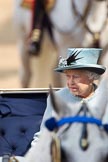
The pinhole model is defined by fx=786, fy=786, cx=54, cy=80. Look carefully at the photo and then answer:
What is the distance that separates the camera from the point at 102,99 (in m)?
1.64

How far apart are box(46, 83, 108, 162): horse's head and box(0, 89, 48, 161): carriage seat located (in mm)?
597

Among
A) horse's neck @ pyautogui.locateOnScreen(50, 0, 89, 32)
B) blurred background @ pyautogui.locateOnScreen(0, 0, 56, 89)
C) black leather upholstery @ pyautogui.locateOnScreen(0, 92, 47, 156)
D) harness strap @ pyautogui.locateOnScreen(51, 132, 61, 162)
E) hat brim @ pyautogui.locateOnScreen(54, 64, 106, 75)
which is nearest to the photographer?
harness strap @ pyautogui.locateOnScreen(51, 132, 61, 162)

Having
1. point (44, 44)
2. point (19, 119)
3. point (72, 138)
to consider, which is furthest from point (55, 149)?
point (44, 44)

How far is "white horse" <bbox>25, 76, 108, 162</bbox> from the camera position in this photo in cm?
154

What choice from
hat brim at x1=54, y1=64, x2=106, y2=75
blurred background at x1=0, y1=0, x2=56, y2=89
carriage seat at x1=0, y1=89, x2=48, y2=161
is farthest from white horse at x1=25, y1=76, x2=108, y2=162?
blurred background at x1=0, y1=0, x2=56, y2=89

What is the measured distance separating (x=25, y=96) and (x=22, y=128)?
182 mm

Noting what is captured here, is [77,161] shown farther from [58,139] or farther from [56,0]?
[56,0]

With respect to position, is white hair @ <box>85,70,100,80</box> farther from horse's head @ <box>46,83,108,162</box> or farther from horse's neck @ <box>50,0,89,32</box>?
horse's neck @ <box>50,0,89,32</box>

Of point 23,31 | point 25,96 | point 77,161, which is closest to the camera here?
point 77,161

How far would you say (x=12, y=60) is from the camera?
4.73 metres

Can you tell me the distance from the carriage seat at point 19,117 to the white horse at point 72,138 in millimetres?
577

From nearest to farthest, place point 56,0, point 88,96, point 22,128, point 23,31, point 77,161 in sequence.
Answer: point 77,161 → point 88,96 → point 22,128 → point 56,0 → point 23,31

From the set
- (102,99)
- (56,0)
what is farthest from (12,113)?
(56,0)

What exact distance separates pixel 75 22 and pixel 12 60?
99 cm
